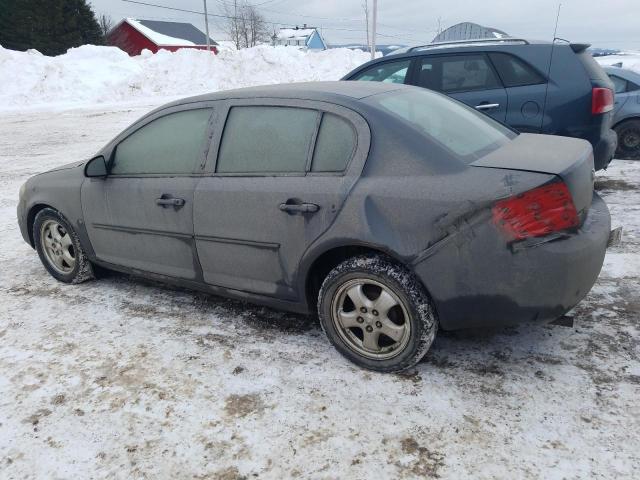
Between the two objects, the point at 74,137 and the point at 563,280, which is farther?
the point at 74,137

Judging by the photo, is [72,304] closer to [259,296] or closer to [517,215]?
[259,296]

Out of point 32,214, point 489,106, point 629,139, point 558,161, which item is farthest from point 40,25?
point 558,161

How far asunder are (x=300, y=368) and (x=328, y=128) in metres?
1.37

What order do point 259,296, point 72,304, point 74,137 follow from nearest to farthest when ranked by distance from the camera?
point 259,296
point 72,304
point 74,137

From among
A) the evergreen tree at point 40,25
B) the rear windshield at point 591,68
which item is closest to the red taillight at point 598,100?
the rear windshield at point 591,68

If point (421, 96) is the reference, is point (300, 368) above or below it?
below

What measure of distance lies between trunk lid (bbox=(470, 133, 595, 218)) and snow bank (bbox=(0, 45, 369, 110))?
20.6 metres

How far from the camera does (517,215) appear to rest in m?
2.38

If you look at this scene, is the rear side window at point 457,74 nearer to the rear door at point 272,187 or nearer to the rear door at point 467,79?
the rear door at point 467,79

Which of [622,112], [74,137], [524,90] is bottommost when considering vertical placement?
[74,137]

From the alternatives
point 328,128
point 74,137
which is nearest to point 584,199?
point 328,128

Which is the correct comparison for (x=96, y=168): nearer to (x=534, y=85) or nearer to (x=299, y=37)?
(x=534, y=85)

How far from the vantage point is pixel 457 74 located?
236 inches

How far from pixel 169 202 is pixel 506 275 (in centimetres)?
215
